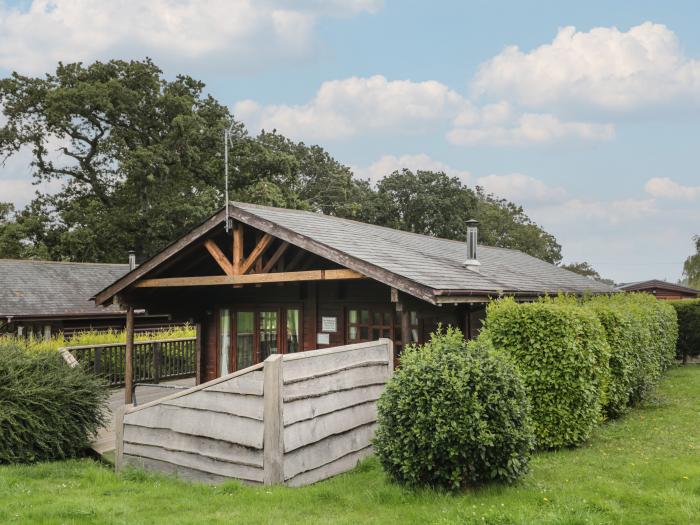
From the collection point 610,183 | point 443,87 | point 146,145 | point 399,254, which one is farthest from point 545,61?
point 146,145

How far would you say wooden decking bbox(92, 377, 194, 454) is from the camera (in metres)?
8.77

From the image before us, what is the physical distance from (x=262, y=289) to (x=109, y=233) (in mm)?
22321

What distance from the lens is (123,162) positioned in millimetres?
29938

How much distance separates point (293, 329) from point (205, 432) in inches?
201

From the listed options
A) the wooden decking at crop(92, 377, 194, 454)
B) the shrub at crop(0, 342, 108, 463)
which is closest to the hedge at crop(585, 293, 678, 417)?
the wooden decking at crop(92, 377, 194, 454)

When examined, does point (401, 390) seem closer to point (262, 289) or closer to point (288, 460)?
point (288, 460)

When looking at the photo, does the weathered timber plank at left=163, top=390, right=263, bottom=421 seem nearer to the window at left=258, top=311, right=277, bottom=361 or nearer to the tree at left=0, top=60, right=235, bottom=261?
the window at left=258, top=311, right=277, bottom=361

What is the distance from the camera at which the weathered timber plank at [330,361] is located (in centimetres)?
605

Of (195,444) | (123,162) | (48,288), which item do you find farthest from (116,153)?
(195,444)

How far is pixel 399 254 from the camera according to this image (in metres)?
10.1

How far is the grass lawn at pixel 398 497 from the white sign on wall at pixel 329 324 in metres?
4.35

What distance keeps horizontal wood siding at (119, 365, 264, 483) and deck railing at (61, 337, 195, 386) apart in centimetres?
726

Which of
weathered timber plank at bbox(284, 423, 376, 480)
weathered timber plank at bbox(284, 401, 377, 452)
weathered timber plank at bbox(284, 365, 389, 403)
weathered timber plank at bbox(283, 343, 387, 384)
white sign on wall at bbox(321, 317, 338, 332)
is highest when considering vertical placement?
white sign on wall at bbox(321, 317, 338, 332)

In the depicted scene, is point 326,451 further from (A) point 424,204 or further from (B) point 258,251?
(A) point 424,204
